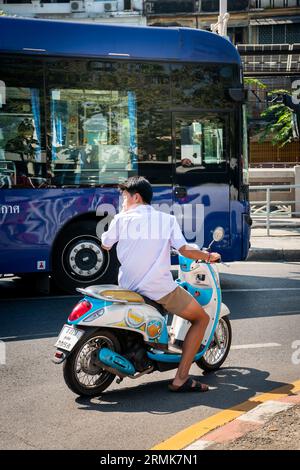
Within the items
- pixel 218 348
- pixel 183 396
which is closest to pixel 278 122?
pixel 218 348

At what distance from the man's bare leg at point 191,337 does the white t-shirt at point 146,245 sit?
22cm

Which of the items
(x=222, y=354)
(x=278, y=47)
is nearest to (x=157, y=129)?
(x=222, y=354)

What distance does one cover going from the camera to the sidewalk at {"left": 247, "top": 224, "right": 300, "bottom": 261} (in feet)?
49.6

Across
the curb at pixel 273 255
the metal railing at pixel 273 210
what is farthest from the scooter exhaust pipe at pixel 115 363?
the metal railing at pixel 273 210

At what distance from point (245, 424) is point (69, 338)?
143cm

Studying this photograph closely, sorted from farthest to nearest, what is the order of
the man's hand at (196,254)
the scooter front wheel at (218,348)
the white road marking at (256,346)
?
the white road marking at (256,346) → the scooter front wheel at (218,348) → the man's hand at (196,254)

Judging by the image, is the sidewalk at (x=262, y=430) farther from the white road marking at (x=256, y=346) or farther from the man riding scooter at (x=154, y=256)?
the white road marking at (x=256, y=346)

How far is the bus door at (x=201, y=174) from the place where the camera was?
11672mm

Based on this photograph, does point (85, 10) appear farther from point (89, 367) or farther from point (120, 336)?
point (89, 367)

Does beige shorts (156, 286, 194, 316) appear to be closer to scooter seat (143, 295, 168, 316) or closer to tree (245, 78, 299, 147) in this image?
scooter seat (143, 295, 168, 316)

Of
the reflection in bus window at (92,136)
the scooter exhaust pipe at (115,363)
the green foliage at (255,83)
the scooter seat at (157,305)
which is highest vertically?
the green foliage at (255,83)

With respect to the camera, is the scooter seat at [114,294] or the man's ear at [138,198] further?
the man's ear at [138,198]

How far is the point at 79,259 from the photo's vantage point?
11.4m

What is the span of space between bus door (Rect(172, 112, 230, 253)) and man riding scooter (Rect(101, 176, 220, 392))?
5308mm
